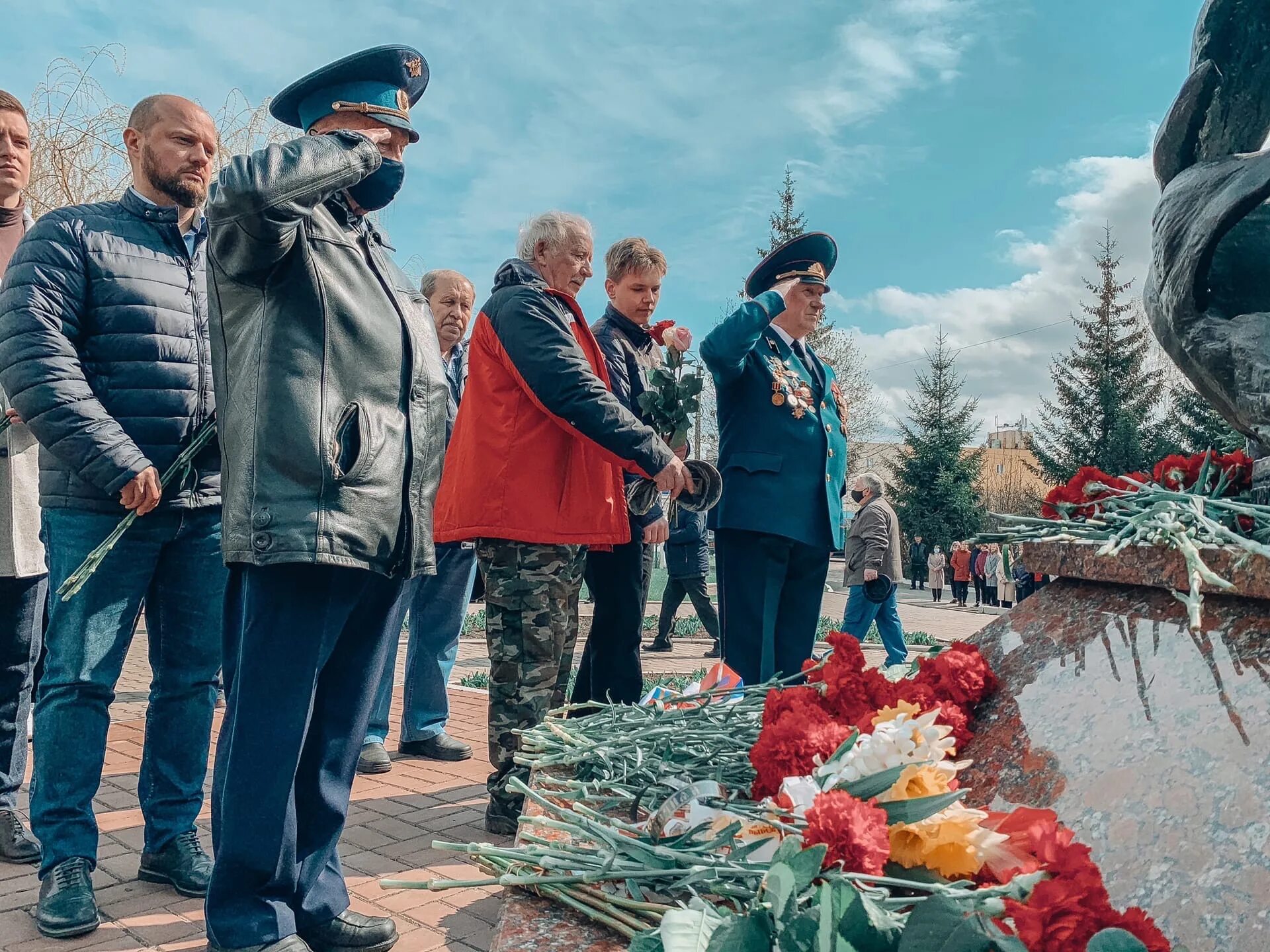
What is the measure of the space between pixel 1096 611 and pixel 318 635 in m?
1.61

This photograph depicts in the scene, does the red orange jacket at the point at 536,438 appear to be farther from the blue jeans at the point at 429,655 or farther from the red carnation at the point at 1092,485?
the red carnation at the point at 1092,485

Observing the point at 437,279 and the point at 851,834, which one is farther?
the point at 437,279

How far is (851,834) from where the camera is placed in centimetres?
128

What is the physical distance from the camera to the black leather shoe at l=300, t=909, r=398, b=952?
2.26 meters

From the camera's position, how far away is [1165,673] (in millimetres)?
1626

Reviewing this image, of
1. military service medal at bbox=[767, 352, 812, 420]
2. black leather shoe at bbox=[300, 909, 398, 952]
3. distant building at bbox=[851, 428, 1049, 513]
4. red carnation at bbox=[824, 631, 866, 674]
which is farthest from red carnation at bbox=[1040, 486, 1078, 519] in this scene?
distant building at bbox=[851, 428, 1049, 513]

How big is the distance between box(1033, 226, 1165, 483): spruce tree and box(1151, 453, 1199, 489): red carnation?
26472 mm

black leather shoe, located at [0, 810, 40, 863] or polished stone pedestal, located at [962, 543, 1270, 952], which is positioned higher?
polished stone pedestal, located at [962, 543, 1270, 952]

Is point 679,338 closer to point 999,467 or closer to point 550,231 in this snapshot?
point 550,231

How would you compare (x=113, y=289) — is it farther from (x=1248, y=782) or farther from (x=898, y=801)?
(x=1248, y=782)

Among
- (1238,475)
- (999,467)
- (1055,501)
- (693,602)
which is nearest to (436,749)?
(1055,501)

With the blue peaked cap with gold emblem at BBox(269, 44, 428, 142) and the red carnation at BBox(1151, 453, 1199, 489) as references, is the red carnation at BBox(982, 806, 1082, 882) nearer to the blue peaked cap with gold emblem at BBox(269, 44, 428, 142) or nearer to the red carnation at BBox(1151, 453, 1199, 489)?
the red carnation at BBox(1151, 453, 1199, 489)

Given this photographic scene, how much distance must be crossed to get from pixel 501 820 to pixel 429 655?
127cm

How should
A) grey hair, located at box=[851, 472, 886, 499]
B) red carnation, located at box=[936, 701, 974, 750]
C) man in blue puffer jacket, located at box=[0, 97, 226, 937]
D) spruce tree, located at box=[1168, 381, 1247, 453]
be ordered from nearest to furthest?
red carnation, located at box=[936, 701, 974, 750] < man in blue puffer jacket, located at box=[0, 97, 226, 937] < grey hair, located at box=[851, 472, 886, 499] < spruce tree, located at box=[1168, 381, 1247, 453]
